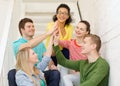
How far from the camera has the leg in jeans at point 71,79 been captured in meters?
2.38

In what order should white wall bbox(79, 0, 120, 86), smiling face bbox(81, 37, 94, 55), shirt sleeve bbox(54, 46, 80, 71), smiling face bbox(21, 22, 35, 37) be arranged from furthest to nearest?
smiling face bbox(21, 22, 35, 37)
shirt sleeve bbox(54, 46, 80, 71)
smiling face bbox(81, 37, 94, 55)
white wall bbox(79, 0, 120, 86)

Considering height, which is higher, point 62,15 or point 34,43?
point 62,15

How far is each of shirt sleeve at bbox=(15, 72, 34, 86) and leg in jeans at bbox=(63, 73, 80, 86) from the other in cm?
42

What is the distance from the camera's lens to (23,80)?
6.83ft

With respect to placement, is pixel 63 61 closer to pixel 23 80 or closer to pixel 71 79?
pixel 71 79

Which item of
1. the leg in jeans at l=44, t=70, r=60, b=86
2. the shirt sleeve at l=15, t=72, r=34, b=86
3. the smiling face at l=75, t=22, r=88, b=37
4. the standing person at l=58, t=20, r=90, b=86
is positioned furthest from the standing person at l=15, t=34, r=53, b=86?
the smiling face at l=75, t=22, r=88, b=37

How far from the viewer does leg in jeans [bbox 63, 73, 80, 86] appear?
7.82 feet

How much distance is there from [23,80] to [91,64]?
2.03 ft

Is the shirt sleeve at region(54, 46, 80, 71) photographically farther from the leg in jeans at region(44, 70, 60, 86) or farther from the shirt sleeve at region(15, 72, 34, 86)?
the shirt sleeve at region(15, 72, 34, 86)

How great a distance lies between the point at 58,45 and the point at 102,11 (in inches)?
22.3

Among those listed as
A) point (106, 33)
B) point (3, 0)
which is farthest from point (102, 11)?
point (3, 0)

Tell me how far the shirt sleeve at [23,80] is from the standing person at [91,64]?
16.9 inches

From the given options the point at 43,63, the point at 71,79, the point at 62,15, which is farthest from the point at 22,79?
the point at 62,15

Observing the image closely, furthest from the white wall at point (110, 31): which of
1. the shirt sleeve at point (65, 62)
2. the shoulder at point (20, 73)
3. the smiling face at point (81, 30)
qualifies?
the shoulder at point (20, 73)
